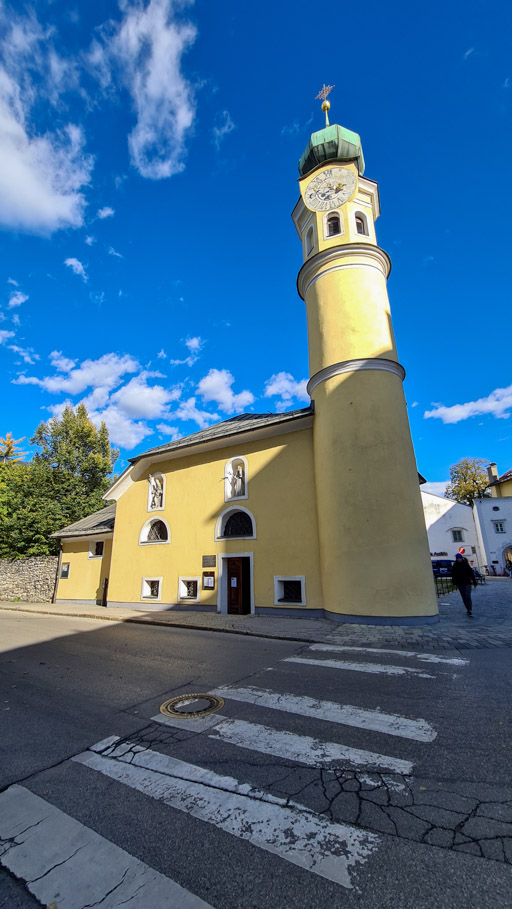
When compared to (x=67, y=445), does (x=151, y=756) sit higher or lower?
lower

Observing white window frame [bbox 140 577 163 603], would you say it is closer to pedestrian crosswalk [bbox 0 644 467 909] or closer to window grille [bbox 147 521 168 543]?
window grille [bbox 147 521 168 543]

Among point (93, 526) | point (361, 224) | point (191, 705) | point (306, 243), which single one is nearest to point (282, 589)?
point (191, 705)

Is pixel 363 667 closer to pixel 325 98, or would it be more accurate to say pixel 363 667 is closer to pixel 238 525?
pixel 238 525

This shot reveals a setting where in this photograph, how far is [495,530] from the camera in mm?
35000

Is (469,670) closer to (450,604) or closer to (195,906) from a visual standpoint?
(195,906)

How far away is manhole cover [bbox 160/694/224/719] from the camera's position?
4918 millimetres

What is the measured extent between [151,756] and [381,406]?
1121cm

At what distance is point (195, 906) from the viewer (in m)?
2.14

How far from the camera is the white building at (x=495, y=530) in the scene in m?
34.6

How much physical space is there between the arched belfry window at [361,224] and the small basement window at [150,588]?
16966 mm

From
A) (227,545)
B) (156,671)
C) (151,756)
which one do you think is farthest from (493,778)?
(227,545)

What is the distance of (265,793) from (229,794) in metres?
0.29

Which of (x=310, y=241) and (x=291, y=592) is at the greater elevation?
(x=310, y=241)

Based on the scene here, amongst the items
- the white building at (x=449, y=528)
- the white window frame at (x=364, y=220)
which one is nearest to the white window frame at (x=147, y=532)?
the white window frame at (x=364, y=220)
